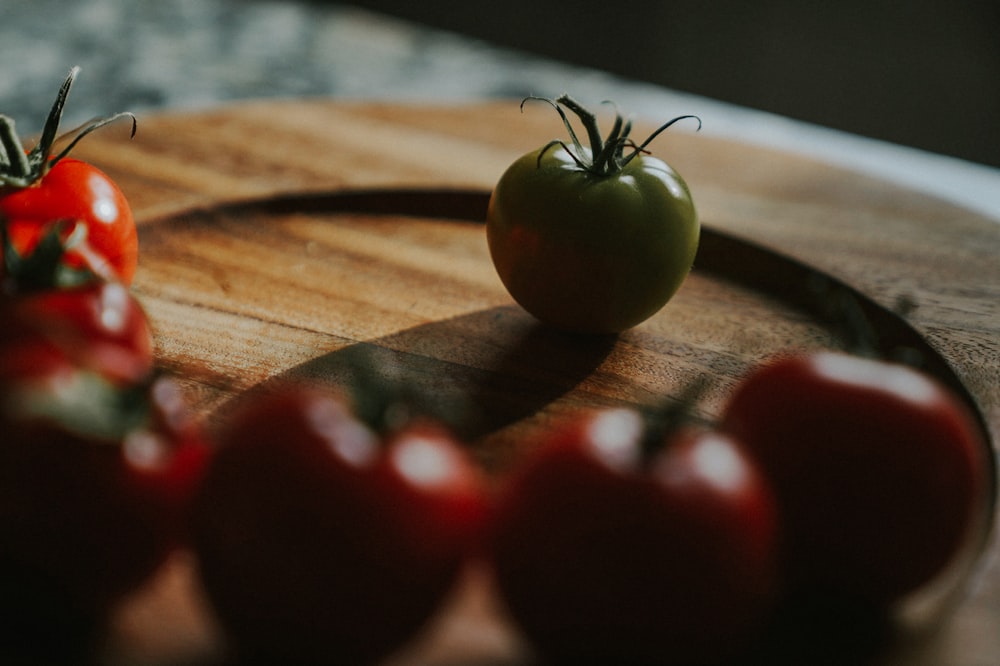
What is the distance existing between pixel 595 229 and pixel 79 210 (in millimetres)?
343

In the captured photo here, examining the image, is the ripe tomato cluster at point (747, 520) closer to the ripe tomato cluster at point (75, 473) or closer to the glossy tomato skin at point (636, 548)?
the glossy tomato skin at point (636, 548)

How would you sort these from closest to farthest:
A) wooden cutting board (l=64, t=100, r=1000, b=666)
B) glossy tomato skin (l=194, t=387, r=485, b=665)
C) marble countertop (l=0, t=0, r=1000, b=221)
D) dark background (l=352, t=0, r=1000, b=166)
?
glossy tomato skin (l=194, t=387, r=485, b=665) → wooden cutting board (l=64, t=100, r=1000, b=666) → marble countertop (l=0, t=0, r=1000, b=221) → dark background (l=352, t=0, r=1000, b=166)

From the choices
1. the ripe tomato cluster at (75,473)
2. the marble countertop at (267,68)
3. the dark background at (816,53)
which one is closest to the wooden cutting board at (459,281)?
the ripe tomato cluster at (75,473)

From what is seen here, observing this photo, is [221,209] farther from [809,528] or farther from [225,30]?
[225,30]

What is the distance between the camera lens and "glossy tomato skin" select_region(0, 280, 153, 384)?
359mm

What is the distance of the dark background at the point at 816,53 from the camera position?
7.17ft

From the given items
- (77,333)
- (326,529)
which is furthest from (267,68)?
(326,529)

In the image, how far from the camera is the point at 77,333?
1.30 ft

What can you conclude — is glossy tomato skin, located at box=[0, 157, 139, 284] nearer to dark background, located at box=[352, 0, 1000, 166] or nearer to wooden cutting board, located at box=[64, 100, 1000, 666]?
wooden cutting board, located at box=[64, 100, 1000, 666]

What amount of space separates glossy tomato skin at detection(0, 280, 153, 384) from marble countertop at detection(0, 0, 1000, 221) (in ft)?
3.66

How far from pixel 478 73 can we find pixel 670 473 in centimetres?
210

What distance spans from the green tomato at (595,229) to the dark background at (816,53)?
1.86 metres

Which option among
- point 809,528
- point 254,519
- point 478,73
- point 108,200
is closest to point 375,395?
point 254,519

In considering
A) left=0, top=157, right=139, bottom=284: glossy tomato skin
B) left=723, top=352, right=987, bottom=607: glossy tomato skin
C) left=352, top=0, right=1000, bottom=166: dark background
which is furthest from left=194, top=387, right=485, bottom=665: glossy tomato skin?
left=352, top=0, right=1000, bottom=166: dark background
